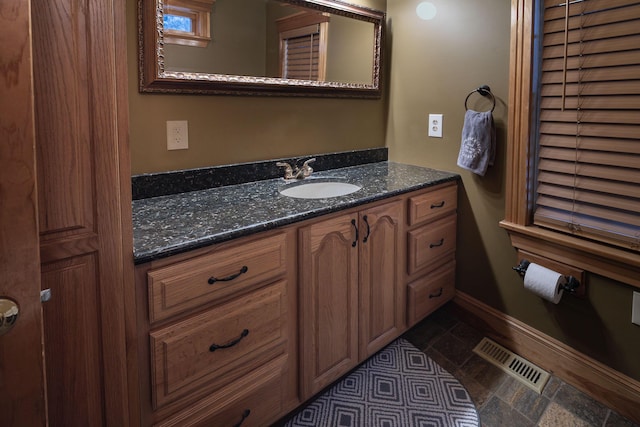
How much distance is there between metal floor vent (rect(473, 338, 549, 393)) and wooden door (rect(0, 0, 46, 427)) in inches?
70.8

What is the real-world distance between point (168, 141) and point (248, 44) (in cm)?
54

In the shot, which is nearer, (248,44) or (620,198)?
(620,198)

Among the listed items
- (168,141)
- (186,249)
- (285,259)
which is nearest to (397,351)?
(285,259)

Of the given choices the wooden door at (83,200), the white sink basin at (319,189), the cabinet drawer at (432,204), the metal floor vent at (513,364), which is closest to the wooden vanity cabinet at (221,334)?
the wooden door at (83,200)

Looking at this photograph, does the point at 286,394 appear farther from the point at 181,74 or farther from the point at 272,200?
the point at 181,74

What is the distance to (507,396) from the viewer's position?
1.66m

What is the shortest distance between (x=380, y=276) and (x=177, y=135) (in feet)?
3.35

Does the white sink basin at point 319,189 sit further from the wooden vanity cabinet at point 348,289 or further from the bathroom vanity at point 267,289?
the wooden vanity cabinet at point 348,289

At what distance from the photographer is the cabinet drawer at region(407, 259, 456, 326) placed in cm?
193

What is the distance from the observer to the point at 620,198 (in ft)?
4.93

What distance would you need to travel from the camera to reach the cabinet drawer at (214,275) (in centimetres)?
105

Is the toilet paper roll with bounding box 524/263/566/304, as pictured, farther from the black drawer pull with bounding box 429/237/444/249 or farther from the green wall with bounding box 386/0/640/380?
the black drawer pull with bounding box 429/237/444/249

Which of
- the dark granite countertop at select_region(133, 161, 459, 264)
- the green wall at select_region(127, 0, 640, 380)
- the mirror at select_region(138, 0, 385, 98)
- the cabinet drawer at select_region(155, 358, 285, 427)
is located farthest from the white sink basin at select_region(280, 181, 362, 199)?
the cabinet drawer at select_region(155, 358, 285, 427)

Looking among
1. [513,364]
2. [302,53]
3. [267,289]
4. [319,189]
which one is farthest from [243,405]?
[302,53]
